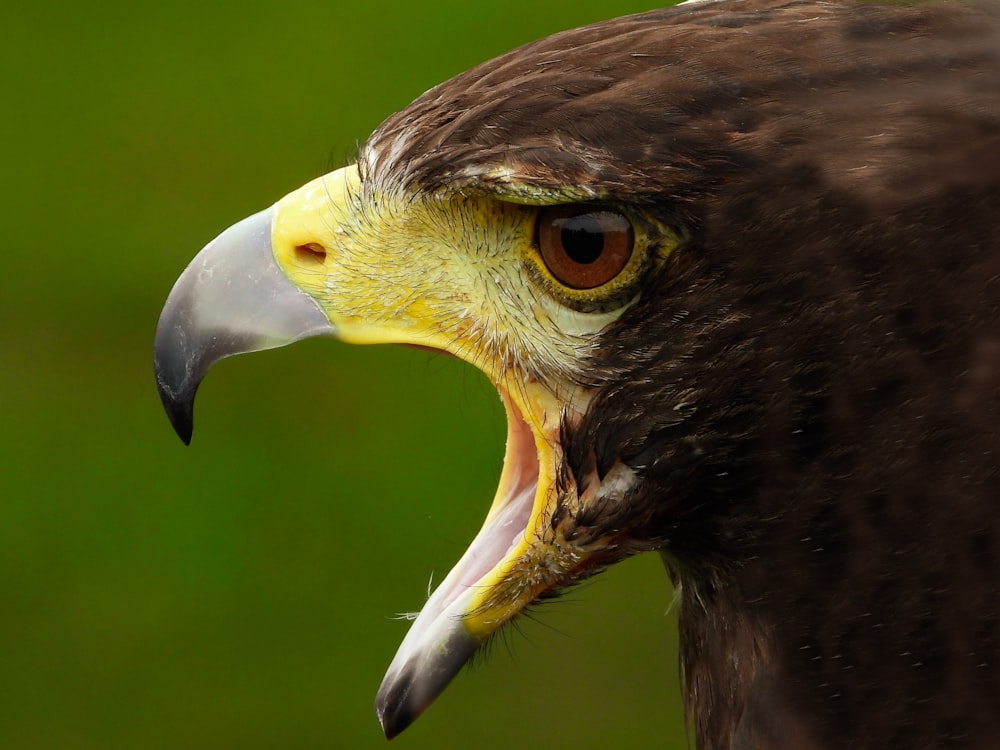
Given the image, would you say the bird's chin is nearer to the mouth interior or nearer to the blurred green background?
the mouth interior

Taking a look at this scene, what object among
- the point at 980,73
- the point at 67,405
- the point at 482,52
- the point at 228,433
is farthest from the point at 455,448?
the point at 980,73

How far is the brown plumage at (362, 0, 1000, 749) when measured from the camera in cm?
188

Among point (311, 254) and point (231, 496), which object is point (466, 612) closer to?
point (311, 254)

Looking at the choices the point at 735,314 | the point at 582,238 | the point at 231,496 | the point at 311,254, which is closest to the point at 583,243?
the point at 582,238

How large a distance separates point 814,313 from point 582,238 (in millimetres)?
311

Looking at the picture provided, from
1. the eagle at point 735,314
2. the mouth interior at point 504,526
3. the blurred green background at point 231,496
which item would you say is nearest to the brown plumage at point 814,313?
the eagle at point 735,314

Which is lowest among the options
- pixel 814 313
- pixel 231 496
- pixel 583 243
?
pixel 231 496

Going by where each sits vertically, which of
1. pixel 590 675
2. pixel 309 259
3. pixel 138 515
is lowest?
pixel 590 675

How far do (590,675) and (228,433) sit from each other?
172 centimetres

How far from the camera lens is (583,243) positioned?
196 centimetres

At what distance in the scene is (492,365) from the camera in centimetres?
214

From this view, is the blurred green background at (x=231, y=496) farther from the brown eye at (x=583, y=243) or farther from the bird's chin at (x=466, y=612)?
the brown eye at (x=583, y=243)

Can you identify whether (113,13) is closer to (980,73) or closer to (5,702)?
(5,702)

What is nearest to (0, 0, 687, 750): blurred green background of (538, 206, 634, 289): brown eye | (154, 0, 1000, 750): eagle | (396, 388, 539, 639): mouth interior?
(396, 388, 539, 639): mouth interior
